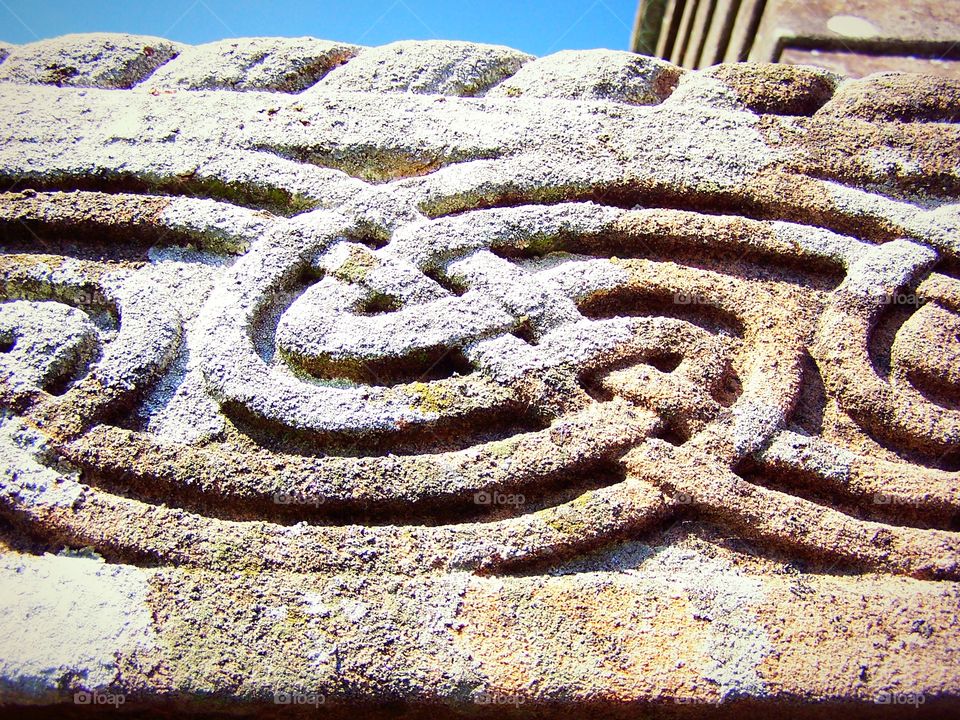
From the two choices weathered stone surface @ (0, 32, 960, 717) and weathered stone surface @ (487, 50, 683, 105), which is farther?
weathered stone surface @ (487, 50, 683, 105)

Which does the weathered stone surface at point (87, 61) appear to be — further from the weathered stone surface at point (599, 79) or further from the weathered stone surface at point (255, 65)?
the weathered stone surface at point (599, 79)

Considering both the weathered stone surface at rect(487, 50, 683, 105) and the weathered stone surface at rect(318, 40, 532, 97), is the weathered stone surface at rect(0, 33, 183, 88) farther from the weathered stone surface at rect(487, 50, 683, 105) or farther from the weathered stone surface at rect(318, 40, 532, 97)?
the weathered stone surface at rect(487, 50, 683, 105)

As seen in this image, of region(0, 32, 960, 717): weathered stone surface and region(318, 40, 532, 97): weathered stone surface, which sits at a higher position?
region(318, 40, 532, 97): weathered stone surface

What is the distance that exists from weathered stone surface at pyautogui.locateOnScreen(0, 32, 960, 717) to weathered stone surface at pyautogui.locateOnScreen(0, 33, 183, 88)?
115 mm

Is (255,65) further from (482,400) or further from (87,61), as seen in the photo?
(482,400)

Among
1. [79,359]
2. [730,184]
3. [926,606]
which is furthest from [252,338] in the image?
[926,606]

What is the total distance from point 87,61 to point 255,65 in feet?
1.34

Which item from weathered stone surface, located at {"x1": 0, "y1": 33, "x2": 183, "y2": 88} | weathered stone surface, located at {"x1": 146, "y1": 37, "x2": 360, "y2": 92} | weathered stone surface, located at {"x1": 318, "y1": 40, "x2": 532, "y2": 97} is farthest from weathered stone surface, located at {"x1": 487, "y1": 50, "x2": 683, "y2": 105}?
weathered stone surface, located at {"x1": 0, "y1": 33, "x2": 183, "y2": 88}

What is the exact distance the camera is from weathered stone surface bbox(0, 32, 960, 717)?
3.43 ft

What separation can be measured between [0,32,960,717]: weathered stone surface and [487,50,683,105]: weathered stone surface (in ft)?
0.19

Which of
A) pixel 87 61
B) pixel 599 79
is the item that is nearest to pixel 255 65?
pixel 87 61

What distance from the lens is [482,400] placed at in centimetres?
123

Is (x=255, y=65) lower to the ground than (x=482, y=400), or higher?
higher

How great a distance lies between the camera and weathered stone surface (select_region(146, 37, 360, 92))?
1.83 m
